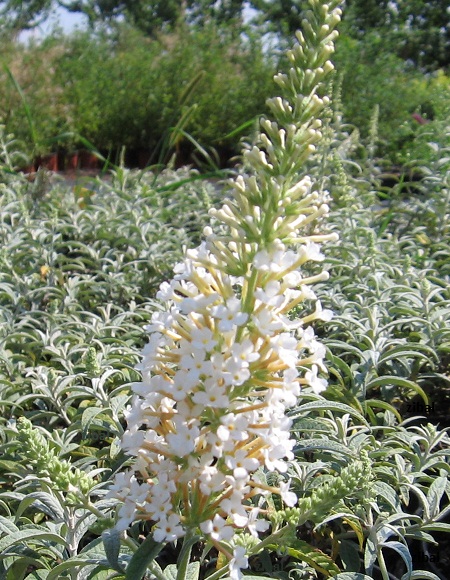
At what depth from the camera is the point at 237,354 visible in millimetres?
1301

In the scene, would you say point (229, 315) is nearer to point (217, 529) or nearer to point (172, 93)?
point (217, 529)

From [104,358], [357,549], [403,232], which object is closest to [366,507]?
[357,549]

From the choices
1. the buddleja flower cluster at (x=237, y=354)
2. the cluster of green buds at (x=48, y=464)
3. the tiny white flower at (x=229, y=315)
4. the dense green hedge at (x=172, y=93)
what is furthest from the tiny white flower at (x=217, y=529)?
the dense green hedge at (x=172, y=93)

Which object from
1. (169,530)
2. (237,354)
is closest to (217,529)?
(169,530)

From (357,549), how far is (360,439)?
0.33 metres

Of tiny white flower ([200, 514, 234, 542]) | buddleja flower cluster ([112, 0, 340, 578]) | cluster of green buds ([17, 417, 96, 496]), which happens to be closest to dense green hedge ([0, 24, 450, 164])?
buddleja flower cluster ([112, 0, 340, 578])

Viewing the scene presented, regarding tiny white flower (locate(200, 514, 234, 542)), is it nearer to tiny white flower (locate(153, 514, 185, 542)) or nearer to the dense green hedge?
tiny white flower (locate(153, 514, 185, 542))

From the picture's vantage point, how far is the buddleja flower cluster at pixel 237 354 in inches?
52.4

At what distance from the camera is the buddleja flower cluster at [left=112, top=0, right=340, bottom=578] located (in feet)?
4.36

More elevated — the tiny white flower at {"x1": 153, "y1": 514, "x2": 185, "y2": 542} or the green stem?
the tiny white flower at {"x1": 153, "y1": 514, "x2": 185, "y2": 542}

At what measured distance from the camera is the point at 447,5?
23.3m

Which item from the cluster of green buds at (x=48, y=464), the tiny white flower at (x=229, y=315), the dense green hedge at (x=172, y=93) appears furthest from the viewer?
the dense green hedge at (x=172, y=93)

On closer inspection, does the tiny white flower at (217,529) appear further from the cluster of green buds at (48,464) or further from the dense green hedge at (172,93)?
the dense green hedge at (172,93)

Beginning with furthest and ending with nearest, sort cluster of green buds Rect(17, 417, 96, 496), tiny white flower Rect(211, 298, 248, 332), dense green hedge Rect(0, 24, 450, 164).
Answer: dense green hedge Rect(0, 24, 450, 164) < cluster of green buds Rect(17, 417, 96, 496) < tiny white flower Rect(211, 298, 248, 332)
